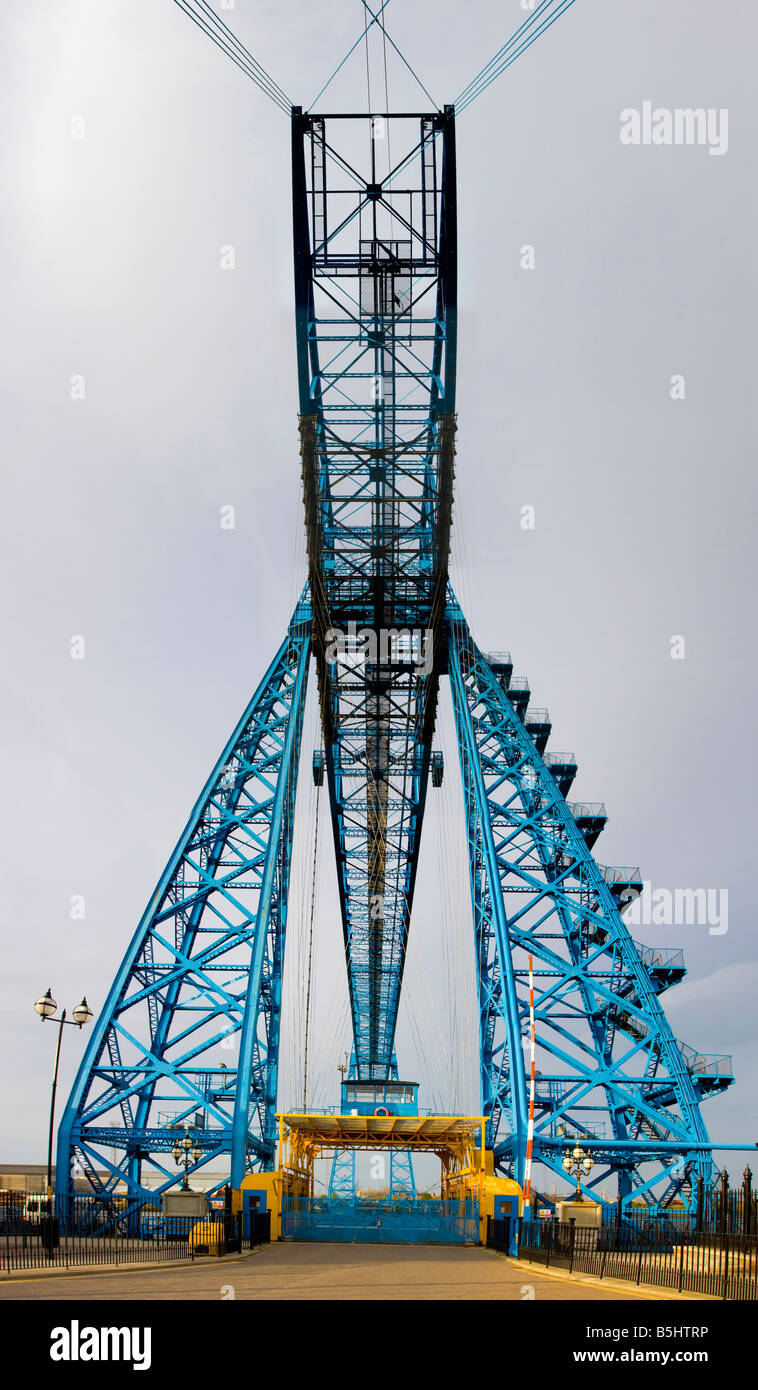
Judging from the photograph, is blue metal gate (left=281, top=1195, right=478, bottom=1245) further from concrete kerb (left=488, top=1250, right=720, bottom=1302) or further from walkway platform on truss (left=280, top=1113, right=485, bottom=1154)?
concrete kerb (left=488, top=1250, right=720, bottom=1302)

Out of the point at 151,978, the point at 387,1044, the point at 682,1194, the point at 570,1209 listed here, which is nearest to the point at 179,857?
the point at 151,978

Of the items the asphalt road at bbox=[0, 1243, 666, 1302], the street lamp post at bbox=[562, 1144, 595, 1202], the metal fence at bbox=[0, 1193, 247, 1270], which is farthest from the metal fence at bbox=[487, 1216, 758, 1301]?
the metal fence at bbox=[0, 1193, 247, 1270]

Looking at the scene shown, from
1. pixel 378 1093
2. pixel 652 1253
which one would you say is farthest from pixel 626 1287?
pixel 378 1093

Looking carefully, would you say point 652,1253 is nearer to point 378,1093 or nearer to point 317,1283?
point 317,1283

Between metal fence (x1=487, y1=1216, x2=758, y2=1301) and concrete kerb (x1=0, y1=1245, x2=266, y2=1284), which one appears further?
concrete kerb (x1=0, y1=1245, x2=266, y2=1284)

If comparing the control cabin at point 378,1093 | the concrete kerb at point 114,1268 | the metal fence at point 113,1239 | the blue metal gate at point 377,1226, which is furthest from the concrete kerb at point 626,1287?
the control cabin at point 378,1093

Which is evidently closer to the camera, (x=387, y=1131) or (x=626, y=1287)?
(x=626, y=1287)

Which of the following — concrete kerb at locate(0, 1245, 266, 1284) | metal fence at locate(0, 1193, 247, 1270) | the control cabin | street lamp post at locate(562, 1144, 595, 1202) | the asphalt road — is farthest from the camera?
the control cabin

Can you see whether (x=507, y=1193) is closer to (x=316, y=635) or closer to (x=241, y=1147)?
(x=241, y=1147)

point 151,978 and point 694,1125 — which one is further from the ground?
point 151,978
